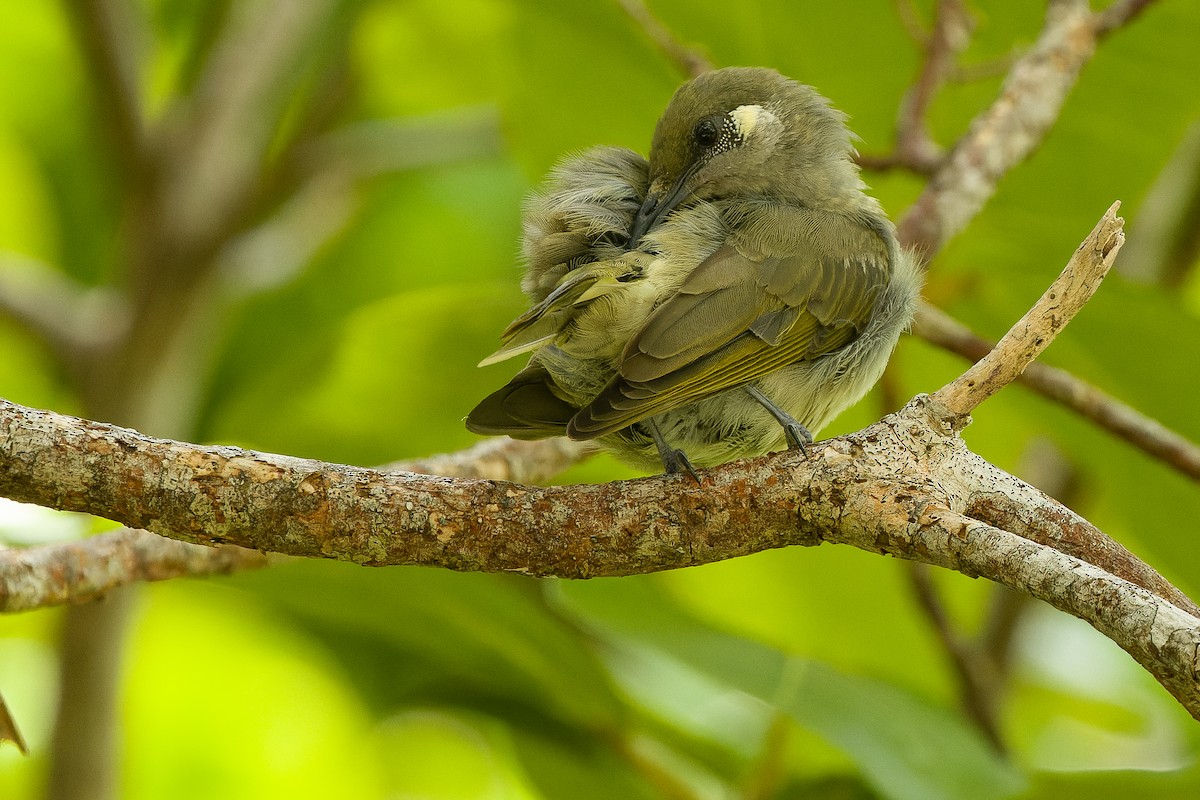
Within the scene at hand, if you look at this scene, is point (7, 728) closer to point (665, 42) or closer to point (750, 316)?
point (750, 316)

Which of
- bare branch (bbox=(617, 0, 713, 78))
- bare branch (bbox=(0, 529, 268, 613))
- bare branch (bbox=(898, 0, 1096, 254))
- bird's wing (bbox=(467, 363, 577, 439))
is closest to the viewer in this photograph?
bare branch (bbox=(0, 529, 268, 613))

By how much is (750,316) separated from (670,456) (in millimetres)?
339

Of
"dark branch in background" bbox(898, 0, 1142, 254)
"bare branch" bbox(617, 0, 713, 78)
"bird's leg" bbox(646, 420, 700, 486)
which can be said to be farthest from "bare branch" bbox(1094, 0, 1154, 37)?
"bird's leg" bbox(646, 420, 700, 486)

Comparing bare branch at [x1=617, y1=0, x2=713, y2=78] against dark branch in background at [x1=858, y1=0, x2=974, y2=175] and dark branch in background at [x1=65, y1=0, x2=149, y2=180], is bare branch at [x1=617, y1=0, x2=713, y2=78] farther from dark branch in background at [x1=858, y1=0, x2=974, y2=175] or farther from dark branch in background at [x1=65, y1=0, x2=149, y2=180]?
dark branch in background at [x1=65, y1=0, x2=149, y2=180]

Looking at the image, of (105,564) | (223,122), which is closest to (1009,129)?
(105,564)

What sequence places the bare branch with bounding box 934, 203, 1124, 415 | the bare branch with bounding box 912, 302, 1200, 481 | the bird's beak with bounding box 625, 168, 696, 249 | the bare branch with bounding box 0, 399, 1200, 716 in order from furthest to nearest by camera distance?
the bare branch with bounding box 912, 302, 1200, 481 → the bird's beak with bounding box 625, 168, 696, 249 → the bare branch with bounding box 934, 203, 1124, 415 → the bare branch with bounding box 0, 399, 1200, 716

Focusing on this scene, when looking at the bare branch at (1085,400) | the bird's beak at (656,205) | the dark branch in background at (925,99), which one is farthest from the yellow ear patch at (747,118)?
the bare branch at (1085,400)

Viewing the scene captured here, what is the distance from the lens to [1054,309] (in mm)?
1927

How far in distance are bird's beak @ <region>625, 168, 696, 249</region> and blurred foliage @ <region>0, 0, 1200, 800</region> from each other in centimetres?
71

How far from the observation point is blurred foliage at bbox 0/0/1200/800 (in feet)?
9.80

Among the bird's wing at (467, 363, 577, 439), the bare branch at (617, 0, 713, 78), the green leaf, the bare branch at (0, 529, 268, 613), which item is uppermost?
the bare branch at (617, 0, 713, 78)

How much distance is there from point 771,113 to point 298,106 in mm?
3258

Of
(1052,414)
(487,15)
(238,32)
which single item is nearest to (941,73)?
(1052,414)

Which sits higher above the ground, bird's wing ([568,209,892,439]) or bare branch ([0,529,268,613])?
bird's wing ([568,209,892,439])
